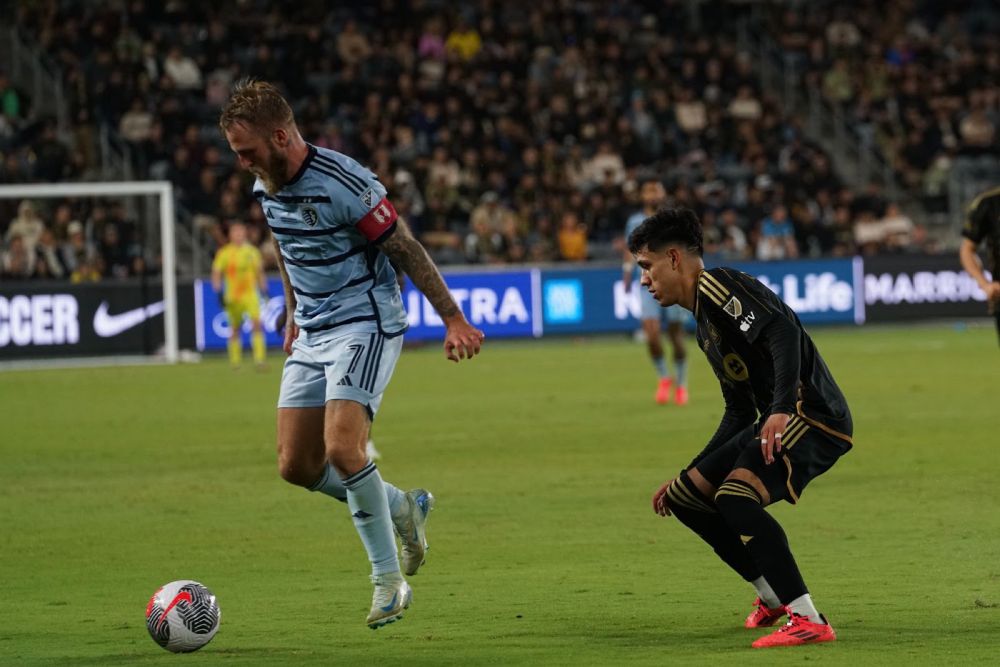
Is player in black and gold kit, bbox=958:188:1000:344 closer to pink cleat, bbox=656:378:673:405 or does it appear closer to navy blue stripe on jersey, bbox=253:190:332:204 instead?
pink cleat, bbox=656:378:673:405

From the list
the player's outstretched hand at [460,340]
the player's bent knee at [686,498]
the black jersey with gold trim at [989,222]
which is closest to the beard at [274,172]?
the player's outstretched hand at [460,340]

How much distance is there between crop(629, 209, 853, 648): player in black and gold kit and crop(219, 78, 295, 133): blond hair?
1.47 m

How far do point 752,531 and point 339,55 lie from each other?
1066 inches

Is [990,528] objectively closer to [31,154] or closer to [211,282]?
[211,282]

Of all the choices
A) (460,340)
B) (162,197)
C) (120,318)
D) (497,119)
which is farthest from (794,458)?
(497,119)

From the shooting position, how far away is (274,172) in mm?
6793

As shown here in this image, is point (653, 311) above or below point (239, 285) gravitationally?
above

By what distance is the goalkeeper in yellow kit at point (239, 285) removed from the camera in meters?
24.0

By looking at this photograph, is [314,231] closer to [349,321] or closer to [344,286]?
[344,286]

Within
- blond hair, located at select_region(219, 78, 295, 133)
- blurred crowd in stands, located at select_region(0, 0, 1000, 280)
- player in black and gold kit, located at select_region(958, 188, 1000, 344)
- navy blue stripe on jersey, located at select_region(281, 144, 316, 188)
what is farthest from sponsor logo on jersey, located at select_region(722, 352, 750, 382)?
blurred crowd in stands, located at select_region(0, 0, 1000, 280)

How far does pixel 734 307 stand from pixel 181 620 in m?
2.36

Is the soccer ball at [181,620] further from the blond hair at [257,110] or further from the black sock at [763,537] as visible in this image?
the black sock at [763,537]

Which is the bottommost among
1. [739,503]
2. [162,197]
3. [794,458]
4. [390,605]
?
[162,197]

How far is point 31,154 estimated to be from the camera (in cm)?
2750
